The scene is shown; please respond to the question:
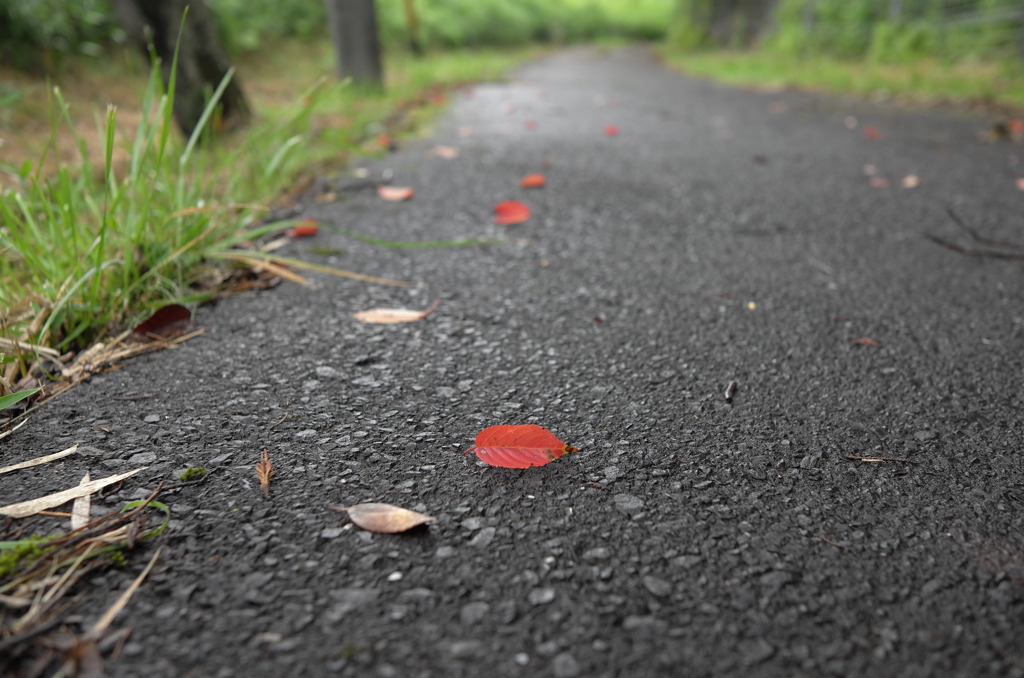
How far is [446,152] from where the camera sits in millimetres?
3562

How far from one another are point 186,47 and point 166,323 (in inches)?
101

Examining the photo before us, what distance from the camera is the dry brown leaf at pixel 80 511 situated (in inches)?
35.9

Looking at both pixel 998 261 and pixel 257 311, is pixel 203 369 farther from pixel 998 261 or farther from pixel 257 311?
pixel 998 261

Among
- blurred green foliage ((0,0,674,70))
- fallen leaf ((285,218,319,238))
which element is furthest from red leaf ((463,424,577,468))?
blurred green foliage ((0,0,674,70))

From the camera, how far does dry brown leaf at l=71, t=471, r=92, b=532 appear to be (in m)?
0.91

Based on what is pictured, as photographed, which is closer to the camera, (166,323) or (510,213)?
(166,323)

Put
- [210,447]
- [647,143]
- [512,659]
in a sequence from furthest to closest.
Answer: [647,143], [210,447], [512,659]

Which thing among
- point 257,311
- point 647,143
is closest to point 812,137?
point 647,143

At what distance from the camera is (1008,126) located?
410cm

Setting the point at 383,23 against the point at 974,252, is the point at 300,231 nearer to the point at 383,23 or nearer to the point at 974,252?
the point at 974,252

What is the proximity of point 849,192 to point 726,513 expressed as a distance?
7.66ft

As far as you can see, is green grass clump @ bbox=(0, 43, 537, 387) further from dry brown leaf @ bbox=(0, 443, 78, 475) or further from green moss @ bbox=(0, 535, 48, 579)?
green moss @ bbox=(0, 535, 48, 579)

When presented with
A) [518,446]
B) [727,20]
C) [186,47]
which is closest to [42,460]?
[518,446]

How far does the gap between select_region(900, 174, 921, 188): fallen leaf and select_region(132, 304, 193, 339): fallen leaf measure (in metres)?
2.92
